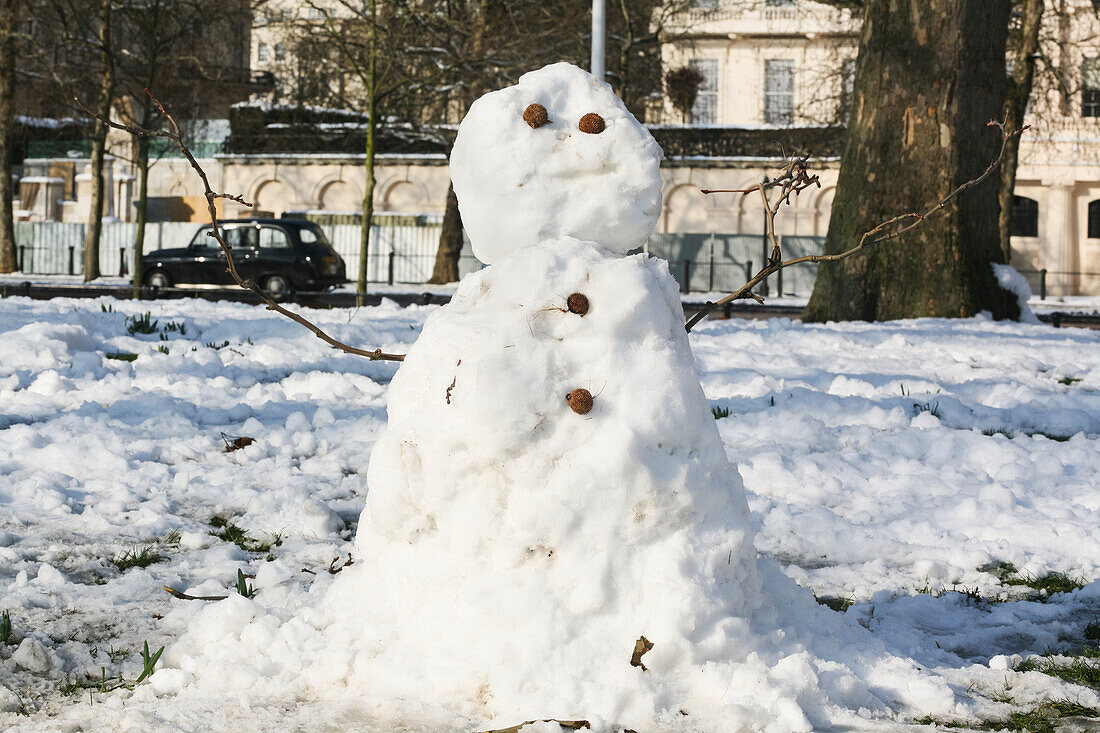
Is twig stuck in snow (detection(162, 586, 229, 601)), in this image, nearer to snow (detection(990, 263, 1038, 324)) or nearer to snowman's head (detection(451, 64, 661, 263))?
snowman's head (detection(451, 64, 661, 263))

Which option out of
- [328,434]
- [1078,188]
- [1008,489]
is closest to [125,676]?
[328,434]

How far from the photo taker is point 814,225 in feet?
134

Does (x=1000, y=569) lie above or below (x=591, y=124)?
below

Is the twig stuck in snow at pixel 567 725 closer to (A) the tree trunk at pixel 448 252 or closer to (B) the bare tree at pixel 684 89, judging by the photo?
(A) the tree trunk at pixel 448 252

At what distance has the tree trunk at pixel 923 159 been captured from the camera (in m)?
11.9

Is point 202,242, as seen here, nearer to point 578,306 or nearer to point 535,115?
point 535,115

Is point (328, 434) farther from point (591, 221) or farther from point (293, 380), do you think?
point (591, 221)

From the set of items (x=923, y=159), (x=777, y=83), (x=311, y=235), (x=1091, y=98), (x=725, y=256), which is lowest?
(x=923, y=159)

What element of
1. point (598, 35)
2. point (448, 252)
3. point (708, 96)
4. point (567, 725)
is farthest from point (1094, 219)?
point (567, 725)

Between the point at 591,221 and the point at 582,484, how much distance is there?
793 mm

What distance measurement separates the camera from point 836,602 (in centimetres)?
384

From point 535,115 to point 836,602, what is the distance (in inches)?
78.2

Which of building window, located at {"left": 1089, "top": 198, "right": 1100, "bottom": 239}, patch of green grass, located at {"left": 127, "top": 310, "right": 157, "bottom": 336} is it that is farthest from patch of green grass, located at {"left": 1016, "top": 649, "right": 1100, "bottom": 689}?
building window, located at {"left": 1089, "top": 198, "right": 1100, "bottom": 239}

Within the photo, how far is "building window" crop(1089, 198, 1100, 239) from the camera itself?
41719 mm
